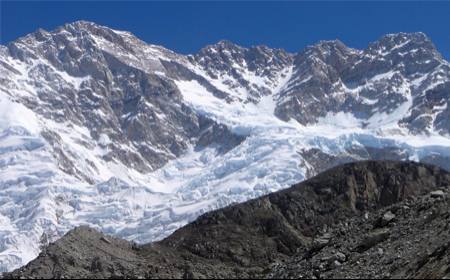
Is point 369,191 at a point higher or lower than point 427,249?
higher

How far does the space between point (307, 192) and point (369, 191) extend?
907cm

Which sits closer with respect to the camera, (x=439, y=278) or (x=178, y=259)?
(x=439, y=278)

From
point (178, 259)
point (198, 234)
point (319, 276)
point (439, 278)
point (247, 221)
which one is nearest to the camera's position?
point (439, 278)

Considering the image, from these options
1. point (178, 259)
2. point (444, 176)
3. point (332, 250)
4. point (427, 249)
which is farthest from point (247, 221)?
point (427, 249)

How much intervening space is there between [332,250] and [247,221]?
6086cm

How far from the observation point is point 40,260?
7294 centimetres

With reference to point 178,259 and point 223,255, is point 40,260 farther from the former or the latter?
point 223,255

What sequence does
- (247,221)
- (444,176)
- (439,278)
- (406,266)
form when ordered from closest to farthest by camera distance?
(439,278) < (406,266) < (247,221) < (444,176)

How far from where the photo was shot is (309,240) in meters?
106

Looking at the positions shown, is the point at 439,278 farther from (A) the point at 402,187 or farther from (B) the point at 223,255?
(A) the point at 402,187

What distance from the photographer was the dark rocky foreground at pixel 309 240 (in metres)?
43.1

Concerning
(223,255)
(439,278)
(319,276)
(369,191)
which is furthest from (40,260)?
(369,191)

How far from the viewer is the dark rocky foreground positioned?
43.1 metres

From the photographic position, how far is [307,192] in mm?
119500
